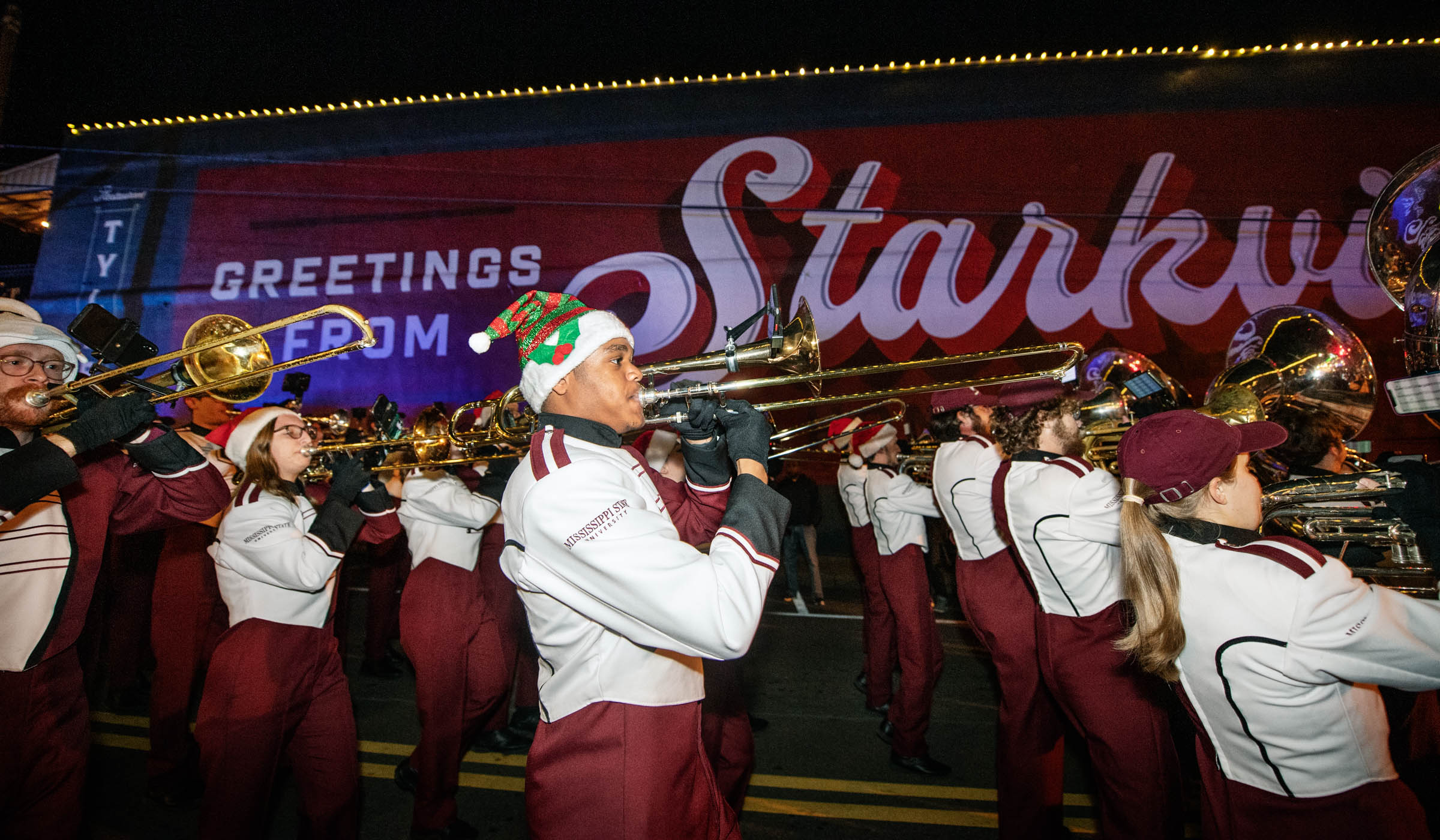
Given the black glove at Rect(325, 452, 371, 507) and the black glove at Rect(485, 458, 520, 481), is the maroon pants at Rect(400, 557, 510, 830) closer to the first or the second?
the black glove at Rect(485, 458, 520, 481)

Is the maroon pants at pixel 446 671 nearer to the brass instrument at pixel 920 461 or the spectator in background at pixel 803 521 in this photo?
the brass instrument at pixel 920 461

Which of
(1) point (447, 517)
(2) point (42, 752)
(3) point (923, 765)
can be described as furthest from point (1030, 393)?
(2) point (42, 752)

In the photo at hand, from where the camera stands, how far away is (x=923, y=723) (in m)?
4.35

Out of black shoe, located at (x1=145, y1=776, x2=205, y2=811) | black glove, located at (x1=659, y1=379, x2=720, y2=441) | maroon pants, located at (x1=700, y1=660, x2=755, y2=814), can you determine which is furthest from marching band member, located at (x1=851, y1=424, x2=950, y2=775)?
black shoe, located at (x1=145, y1=776, x2=205, y2=811)

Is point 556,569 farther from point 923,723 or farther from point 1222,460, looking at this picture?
point 923,723

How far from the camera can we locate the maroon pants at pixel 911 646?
4355mm

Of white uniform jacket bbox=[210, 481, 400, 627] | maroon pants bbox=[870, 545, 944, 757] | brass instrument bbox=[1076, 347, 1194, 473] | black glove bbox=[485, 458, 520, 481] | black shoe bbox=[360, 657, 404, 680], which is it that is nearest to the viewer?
white uniform jacket bbox=[210, 481, 400, 627]

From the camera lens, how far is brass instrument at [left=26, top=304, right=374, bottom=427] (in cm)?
256

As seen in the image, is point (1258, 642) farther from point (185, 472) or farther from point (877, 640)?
point (185, 472)

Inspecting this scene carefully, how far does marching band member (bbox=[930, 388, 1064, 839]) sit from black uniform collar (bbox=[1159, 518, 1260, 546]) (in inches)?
71.9

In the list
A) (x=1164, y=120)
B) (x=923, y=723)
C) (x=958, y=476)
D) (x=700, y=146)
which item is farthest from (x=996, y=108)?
(x=923, y=723)

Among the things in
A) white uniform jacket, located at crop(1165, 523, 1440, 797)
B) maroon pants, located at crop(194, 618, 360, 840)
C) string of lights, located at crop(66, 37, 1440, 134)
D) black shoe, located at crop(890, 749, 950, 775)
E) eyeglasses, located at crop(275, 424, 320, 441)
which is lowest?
black shoe, located at crop(890, 749, 950, 775)

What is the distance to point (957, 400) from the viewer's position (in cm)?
491

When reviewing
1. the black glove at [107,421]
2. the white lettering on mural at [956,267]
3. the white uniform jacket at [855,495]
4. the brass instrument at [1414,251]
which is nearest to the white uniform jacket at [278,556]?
the black glove at [107,421]
